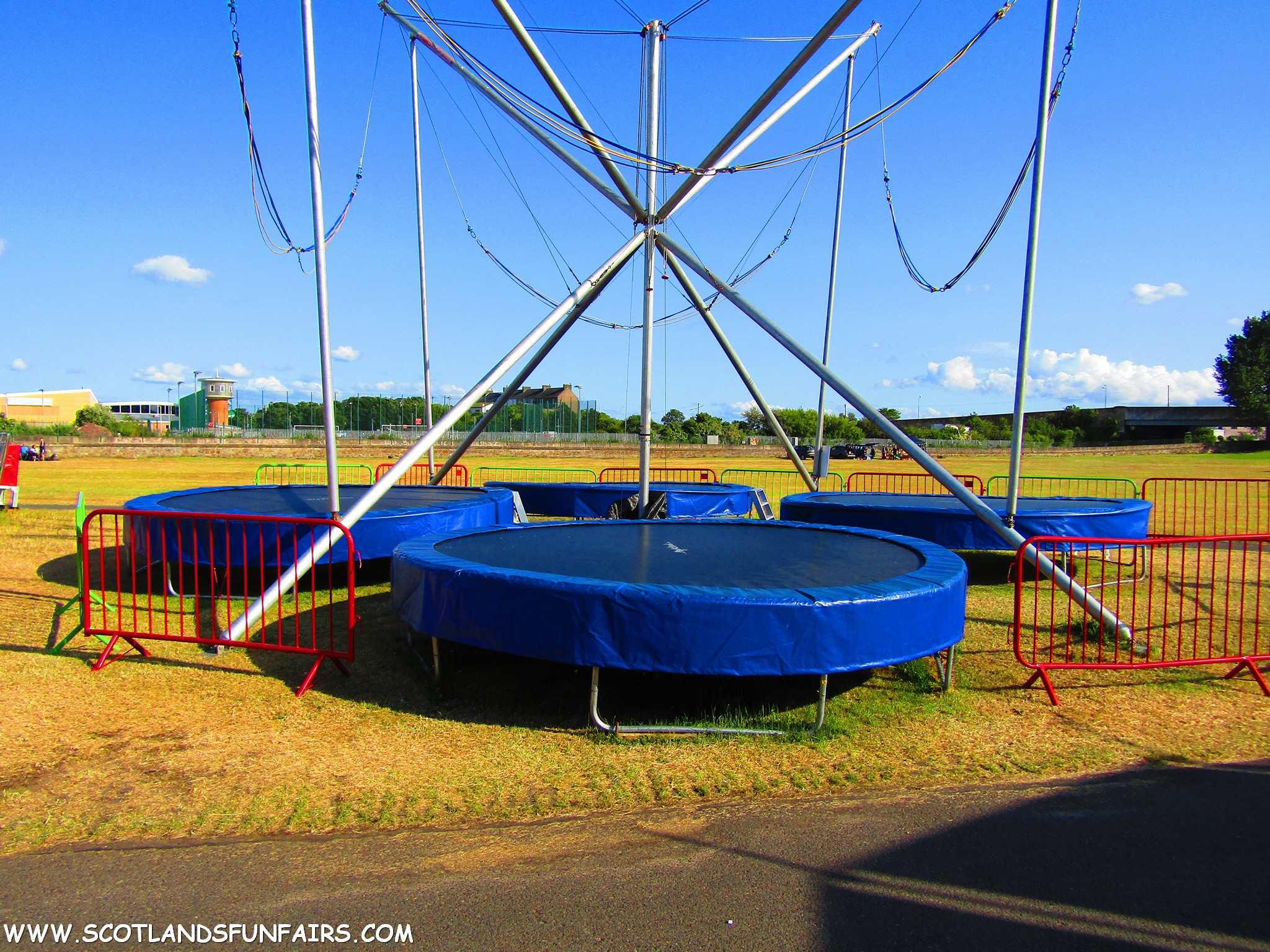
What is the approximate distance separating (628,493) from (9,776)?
751 cm

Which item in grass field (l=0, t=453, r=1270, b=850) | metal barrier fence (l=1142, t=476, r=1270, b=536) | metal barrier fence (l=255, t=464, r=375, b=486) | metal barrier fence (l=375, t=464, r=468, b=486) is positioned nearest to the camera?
grass field (l=0, t=453, r=1270, b=850)

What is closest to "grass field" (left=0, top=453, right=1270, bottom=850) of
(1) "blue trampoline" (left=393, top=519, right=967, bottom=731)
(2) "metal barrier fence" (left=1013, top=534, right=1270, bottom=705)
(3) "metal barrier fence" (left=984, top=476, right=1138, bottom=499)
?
(2) "metal barrier fence" (left=1013, top=534, right=1270, bottom=705)

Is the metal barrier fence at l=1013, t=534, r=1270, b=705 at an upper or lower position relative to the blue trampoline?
lower

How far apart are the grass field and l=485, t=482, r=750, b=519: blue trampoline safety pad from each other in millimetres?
4803

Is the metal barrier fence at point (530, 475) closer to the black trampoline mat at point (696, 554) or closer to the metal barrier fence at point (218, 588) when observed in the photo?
the metal barrier fence at point (218, 588)

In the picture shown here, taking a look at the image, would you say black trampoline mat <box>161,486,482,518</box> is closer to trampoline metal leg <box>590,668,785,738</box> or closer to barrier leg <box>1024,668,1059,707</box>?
trampoline metal leg <box>590,668,785,738</box>

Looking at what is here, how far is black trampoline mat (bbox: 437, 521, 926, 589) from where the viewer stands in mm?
4406

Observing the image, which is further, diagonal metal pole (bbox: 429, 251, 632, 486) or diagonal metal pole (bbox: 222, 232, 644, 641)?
diagonal metal pole (bbox: 429, 251, 632, 486)

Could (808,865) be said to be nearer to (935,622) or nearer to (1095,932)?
(1095,932)

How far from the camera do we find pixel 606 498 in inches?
408

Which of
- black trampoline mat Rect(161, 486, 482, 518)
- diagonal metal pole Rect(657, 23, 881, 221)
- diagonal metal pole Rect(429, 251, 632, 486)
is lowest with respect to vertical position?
black trampoline mat Rect(161, 486, 482, 518)

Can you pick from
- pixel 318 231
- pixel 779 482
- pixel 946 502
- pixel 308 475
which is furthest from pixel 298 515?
pixel 308 475

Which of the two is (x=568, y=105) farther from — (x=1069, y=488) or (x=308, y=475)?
(x=308, y=475)

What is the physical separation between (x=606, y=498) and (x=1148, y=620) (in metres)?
6.45
